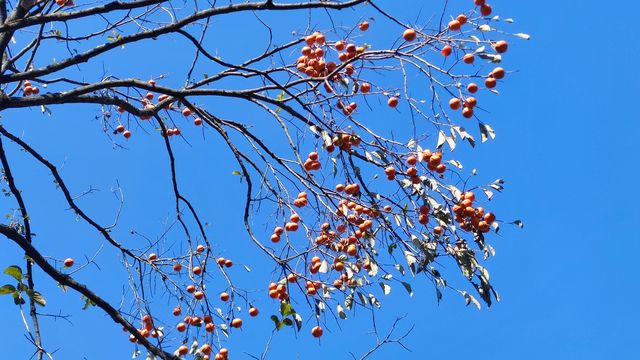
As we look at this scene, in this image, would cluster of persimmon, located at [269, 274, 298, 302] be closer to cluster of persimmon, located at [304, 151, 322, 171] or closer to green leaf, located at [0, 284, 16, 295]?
cluster of persimmon, located at [304, 151, 322, 171]

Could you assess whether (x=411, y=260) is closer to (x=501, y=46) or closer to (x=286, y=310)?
(x=286, y=310)

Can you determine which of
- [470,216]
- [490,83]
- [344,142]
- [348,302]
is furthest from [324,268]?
[490,83]

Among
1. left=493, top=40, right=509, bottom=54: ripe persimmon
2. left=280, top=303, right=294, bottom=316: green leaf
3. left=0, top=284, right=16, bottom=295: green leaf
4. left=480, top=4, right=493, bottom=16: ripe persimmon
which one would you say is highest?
left=480, top=4, right=493, bottom=16: ripe persimmon

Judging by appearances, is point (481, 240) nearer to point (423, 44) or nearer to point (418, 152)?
point (418, 152)

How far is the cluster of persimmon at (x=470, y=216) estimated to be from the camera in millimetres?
2951

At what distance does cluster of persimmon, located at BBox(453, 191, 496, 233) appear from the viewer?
2951mm

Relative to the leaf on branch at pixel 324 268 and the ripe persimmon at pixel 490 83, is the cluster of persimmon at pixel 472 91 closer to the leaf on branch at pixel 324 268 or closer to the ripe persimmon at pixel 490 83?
the ripe persimmon at pixel 490 83

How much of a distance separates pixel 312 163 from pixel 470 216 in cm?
73

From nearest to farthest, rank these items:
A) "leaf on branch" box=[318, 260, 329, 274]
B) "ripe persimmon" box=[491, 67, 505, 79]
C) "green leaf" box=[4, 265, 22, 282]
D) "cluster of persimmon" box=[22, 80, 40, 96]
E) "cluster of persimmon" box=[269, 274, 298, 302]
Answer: "green leaf" box=[4, 265, 22, 282] < "ripe persimmon" box=[491, 67, 505, 79] < "leaf on branch" box=[318, 260, 329, 274] < "cluster of persimmon" box=[269, 274, 298, 302] < "cluster of persimmon" box=[22, 80, 40, 96]

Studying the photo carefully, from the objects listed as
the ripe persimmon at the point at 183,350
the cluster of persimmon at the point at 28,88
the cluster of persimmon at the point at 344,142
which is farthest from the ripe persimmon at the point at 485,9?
the cluster of persimmon at the point at 28,88

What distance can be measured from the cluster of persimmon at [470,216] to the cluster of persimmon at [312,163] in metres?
0.64

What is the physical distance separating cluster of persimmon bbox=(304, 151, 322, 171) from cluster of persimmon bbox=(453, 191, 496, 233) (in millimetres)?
639

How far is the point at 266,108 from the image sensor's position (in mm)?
3379

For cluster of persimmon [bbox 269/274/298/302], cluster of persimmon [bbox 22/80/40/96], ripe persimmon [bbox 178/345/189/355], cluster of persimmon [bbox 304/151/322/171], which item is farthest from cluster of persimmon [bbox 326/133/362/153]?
cluster of persimmon [bbox 22/80/40/96]
